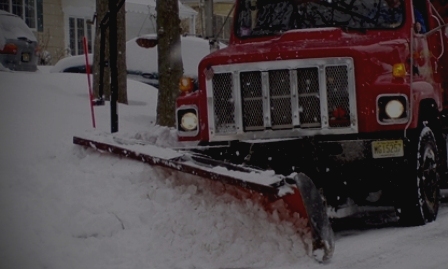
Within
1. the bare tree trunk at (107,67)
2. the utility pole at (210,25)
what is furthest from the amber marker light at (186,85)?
the bare tree trunk at (107,67)

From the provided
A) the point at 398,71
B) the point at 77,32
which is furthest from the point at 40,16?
the point at 398,71

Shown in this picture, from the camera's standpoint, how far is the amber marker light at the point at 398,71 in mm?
7695

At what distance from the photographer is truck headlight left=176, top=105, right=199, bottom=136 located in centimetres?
820

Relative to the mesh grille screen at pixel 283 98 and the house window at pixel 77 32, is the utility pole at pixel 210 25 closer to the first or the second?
the mesh grille screen at pixel 283 98

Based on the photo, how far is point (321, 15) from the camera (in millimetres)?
8727

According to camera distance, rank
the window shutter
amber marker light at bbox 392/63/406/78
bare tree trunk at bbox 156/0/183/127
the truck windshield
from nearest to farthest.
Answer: amber marker light at bbox 392/63/406/78
the truck windshield
bare tree trunk at bbox 156/0/183/127
the window shutter

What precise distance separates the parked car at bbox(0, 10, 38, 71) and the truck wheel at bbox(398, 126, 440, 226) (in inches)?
422

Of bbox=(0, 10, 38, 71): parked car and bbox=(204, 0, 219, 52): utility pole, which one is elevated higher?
bbox=(0, 10, 38, 71): parked car

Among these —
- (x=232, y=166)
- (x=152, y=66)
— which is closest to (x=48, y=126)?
(x=232, y=166)

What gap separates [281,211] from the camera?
6.72 meters

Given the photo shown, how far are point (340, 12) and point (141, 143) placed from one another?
96.8 inches

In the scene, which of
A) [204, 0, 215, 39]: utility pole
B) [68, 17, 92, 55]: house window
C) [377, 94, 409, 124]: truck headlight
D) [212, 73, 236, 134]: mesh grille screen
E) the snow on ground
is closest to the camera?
the snow on ground

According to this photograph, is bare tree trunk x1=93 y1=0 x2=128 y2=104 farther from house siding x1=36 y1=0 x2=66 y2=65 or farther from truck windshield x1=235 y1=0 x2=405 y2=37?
house siding x1=36 y1=0 x2=66 y2=65

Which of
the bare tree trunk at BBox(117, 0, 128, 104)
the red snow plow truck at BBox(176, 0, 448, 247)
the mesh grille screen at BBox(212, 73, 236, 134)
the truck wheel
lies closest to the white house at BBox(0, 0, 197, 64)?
the bare tree trunk at BBox(117, 0, 128, 104)
